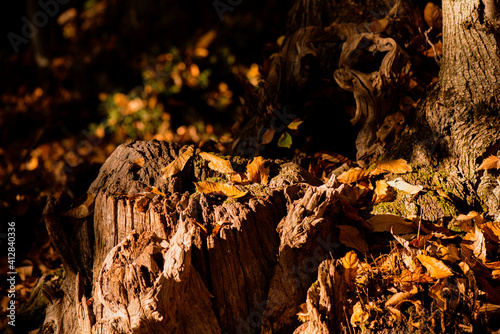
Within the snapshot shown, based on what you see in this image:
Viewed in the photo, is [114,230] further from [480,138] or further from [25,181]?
[25,181]

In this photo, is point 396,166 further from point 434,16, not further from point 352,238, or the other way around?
point 434,16

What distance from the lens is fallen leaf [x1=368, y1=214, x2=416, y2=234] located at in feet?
7.16

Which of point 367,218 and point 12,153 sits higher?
point 12,153

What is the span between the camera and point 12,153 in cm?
632

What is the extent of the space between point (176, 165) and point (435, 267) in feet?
5.02

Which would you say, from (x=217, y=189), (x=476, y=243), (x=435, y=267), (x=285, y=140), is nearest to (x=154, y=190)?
(x=217, y=189)

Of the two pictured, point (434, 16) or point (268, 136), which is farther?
point (434, 16)

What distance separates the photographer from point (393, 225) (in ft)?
7.18

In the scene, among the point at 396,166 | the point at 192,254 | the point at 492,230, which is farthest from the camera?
the point at 396,166

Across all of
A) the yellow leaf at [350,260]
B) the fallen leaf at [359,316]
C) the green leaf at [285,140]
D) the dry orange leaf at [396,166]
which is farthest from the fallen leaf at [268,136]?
the fallen leaf at [359,316]

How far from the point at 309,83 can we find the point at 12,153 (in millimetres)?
5351

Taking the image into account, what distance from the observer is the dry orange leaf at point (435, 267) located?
1.87 m

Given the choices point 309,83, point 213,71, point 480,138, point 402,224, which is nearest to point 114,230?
point 402,224

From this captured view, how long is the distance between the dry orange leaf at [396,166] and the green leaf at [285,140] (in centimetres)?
71
